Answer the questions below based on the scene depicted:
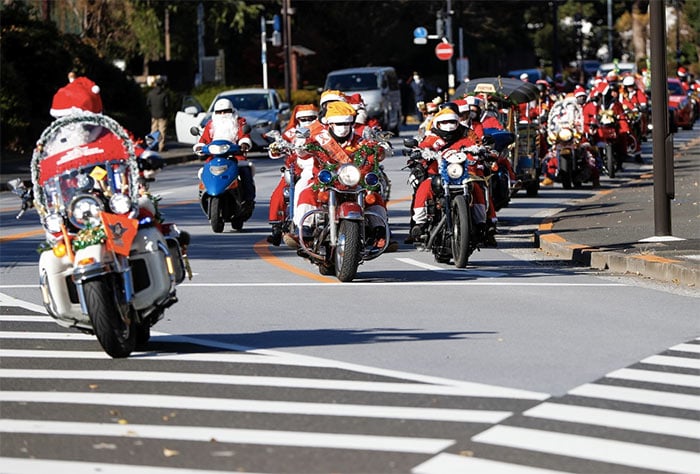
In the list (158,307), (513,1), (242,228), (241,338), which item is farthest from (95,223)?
(513,1)

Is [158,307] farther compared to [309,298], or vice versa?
[309,298]

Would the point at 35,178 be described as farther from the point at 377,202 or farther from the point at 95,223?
the point at 377,202

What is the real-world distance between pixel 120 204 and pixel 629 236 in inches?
392

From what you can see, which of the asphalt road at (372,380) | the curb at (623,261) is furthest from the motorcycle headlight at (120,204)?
the curb at (623,261)

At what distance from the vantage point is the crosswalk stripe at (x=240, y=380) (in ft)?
33.0

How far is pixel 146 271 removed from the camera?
1130cm

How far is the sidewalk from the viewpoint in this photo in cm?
1669

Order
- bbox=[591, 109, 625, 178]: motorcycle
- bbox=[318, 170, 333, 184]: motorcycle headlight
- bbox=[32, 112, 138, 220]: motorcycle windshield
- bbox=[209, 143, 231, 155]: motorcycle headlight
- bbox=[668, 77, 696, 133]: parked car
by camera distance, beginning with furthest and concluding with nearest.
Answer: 1. bbox=[668, 77, 696, 133]: parked car
2. bbox=[591, 109, 625, 178]: motorcycle
3. bbox=[209, 143, 231, 155]: motorcycle headlight
4. bbox=[318, 170, 333, 184]: motorcycle headlight
5. bbox=[32, 112, 138, 220]: motorcycle windshield

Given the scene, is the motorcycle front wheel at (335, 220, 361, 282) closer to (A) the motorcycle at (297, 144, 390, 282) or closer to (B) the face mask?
(A) the motorcycle at (297, 144, 390, 282)

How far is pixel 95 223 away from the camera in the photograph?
1110cm

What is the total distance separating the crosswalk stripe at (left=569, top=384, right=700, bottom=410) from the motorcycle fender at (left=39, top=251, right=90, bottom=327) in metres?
3.35

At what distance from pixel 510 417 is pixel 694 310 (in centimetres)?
518

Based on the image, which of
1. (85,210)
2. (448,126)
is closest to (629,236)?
(448,126)

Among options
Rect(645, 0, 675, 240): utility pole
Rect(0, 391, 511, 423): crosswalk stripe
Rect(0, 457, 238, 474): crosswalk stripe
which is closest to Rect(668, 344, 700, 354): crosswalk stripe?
Rect(0, 391, 511, 423): crosswalk stripe
